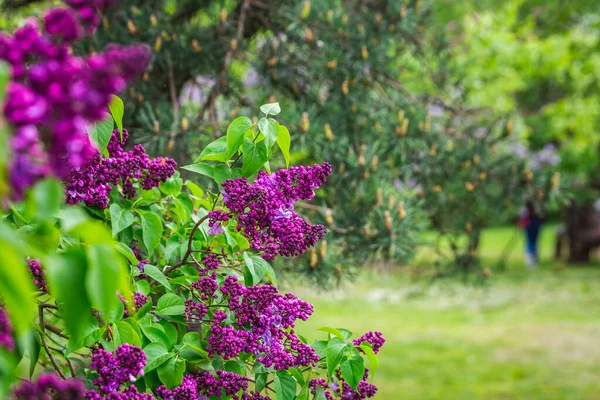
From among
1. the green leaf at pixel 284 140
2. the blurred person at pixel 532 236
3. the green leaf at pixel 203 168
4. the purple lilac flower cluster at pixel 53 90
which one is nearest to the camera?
the purple lilac flower cluster at pixel 53 90

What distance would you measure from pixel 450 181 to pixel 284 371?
7.95 ft

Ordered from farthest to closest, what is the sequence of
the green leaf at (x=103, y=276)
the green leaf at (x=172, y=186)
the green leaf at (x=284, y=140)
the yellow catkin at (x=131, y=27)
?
the yellow catkin at (x=131, y=27) < the green leaf at (x=172, y=186) < the green leaf at (x=284, y=140) < the green leaf at (x=103, y=276)

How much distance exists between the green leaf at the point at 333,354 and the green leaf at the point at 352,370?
21 millimetres

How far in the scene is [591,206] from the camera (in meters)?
17.5

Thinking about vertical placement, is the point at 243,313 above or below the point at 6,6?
below

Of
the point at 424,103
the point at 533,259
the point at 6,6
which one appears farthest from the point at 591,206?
the point at 6,6

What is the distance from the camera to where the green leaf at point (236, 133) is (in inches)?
58.8

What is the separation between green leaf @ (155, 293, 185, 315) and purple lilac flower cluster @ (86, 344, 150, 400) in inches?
9.7

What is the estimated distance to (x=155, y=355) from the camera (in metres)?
1.44

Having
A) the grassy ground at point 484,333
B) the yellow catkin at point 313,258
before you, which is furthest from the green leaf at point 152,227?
the grassy ground at point 484,333

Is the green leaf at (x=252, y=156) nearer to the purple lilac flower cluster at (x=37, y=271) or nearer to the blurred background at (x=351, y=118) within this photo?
the purple lilac flower cluster at (x=37, y=271)

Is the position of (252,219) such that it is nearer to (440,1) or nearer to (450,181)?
(450,181)

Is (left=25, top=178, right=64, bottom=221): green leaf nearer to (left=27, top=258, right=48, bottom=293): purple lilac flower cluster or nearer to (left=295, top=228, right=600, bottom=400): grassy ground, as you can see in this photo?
(left=27, top=258, right=48, bottom=293): purple lilac flower cluster

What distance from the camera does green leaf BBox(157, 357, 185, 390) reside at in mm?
1450
